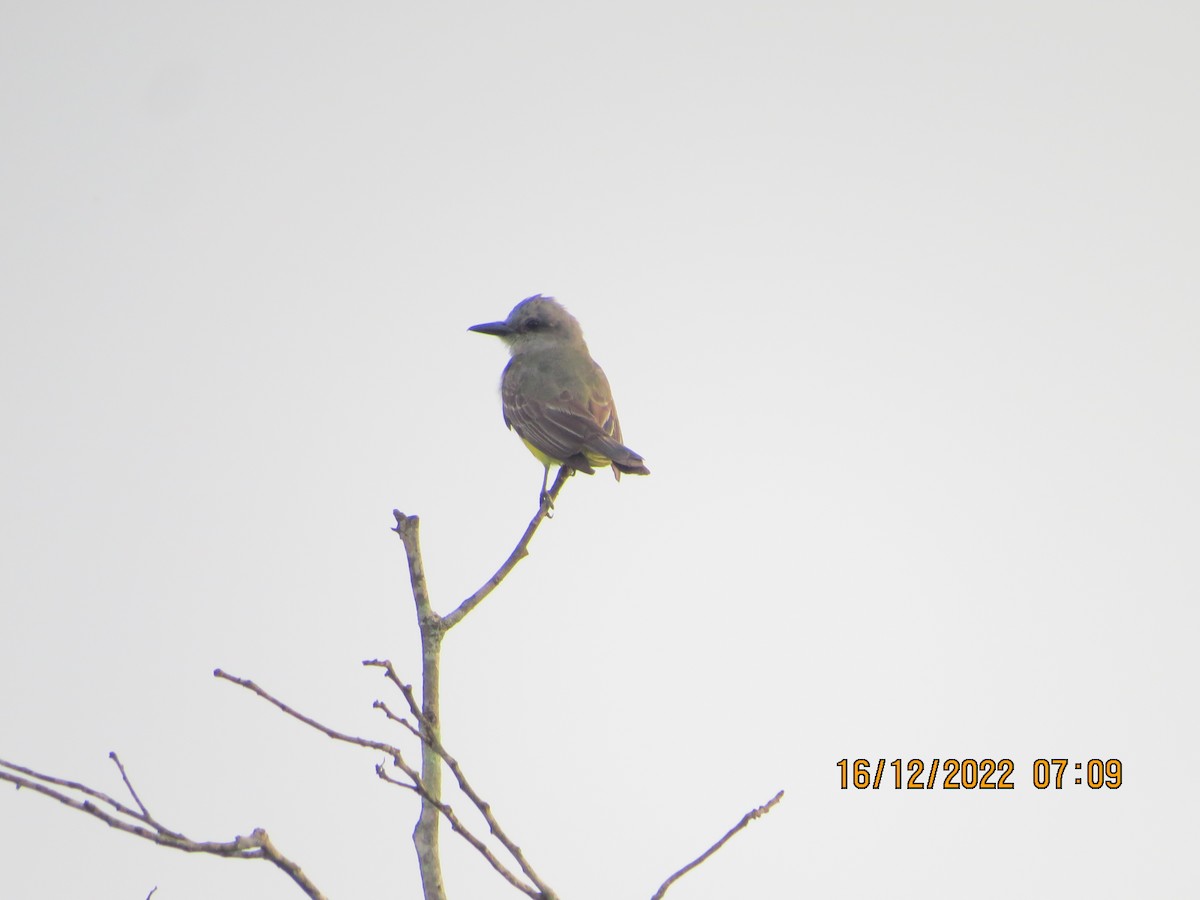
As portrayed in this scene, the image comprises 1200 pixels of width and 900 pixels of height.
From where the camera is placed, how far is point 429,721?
2584 mm

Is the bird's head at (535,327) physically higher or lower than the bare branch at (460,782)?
higher

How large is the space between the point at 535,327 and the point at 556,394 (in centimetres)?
154

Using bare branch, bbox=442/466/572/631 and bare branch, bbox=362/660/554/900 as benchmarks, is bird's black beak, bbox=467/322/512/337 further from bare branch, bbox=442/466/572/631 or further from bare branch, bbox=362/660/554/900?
bare branch, bbox=362/660/554/900

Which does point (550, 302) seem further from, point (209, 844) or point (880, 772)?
point (209, 844)

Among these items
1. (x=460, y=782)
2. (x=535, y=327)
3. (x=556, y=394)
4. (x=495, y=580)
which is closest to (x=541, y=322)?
(x=535, y=327)

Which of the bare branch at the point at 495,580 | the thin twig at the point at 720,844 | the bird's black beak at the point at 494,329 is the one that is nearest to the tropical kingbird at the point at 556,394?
the bird's black beak at the point at 494,329

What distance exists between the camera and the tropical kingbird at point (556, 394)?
725 cm

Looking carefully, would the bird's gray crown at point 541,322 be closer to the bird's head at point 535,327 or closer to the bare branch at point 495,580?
the bird's head at point 535,327

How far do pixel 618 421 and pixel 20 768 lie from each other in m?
6.33

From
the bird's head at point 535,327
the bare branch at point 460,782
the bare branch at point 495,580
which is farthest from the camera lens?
the bird's head at point 535,327

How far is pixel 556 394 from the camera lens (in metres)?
8.31

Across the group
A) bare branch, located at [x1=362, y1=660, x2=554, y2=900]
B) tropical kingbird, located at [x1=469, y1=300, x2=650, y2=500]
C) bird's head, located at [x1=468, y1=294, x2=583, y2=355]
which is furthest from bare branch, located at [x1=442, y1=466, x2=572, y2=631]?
bird's head, located at [x1=468, y1=294, x2=583, y2=355]

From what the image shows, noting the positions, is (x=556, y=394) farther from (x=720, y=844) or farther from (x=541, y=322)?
(x=720, y=844)

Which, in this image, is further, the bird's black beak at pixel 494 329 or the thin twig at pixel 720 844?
the bird's black beak at pixel 494 329
